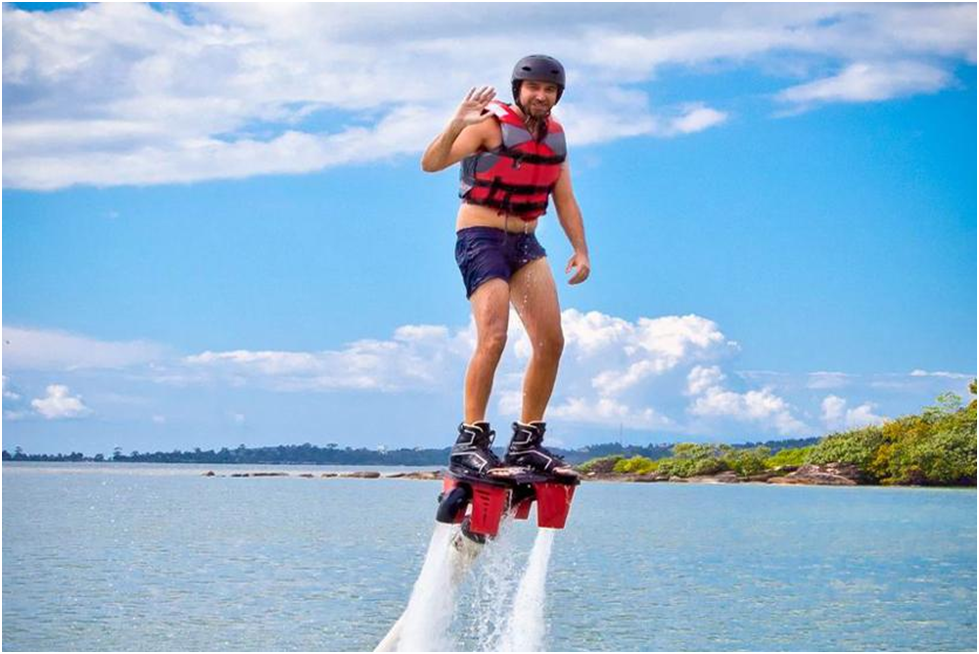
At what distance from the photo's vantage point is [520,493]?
8555 millimetres

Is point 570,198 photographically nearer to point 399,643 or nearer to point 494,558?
point 494,558

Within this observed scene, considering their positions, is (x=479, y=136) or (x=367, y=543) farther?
(x=367, y=543)

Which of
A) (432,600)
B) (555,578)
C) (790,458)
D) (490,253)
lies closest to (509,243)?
(490,253)

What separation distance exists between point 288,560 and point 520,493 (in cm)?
5928

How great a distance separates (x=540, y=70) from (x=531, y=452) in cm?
221

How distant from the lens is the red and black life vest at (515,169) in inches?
330

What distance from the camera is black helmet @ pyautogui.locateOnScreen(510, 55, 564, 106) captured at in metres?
8.34

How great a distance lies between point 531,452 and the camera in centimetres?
859

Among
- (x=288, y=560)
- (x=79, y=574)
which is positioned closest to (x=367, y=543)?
(x=288, y=560)

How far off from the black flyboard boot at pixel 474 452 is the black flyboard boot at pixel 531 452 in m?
0.16

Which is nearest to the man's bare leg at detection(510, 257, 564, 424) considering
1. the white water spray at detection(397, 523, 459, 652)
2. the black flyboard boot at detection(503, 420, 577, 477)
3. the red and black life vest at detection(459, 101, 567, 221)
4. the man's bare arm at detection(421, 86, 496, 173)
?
the black flyboard boot at detection(503, 420, 577, 477)

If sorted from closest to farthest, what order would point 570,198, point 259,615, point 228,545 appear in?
point 570,198
point 259,615
point 228,545

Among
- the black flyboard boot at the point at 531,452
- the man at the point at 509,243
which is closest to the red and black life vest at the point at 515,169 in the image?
the man at the point at 509,243

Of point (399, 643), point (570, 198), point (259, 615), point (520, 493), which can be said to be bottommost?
point (259, 615)
